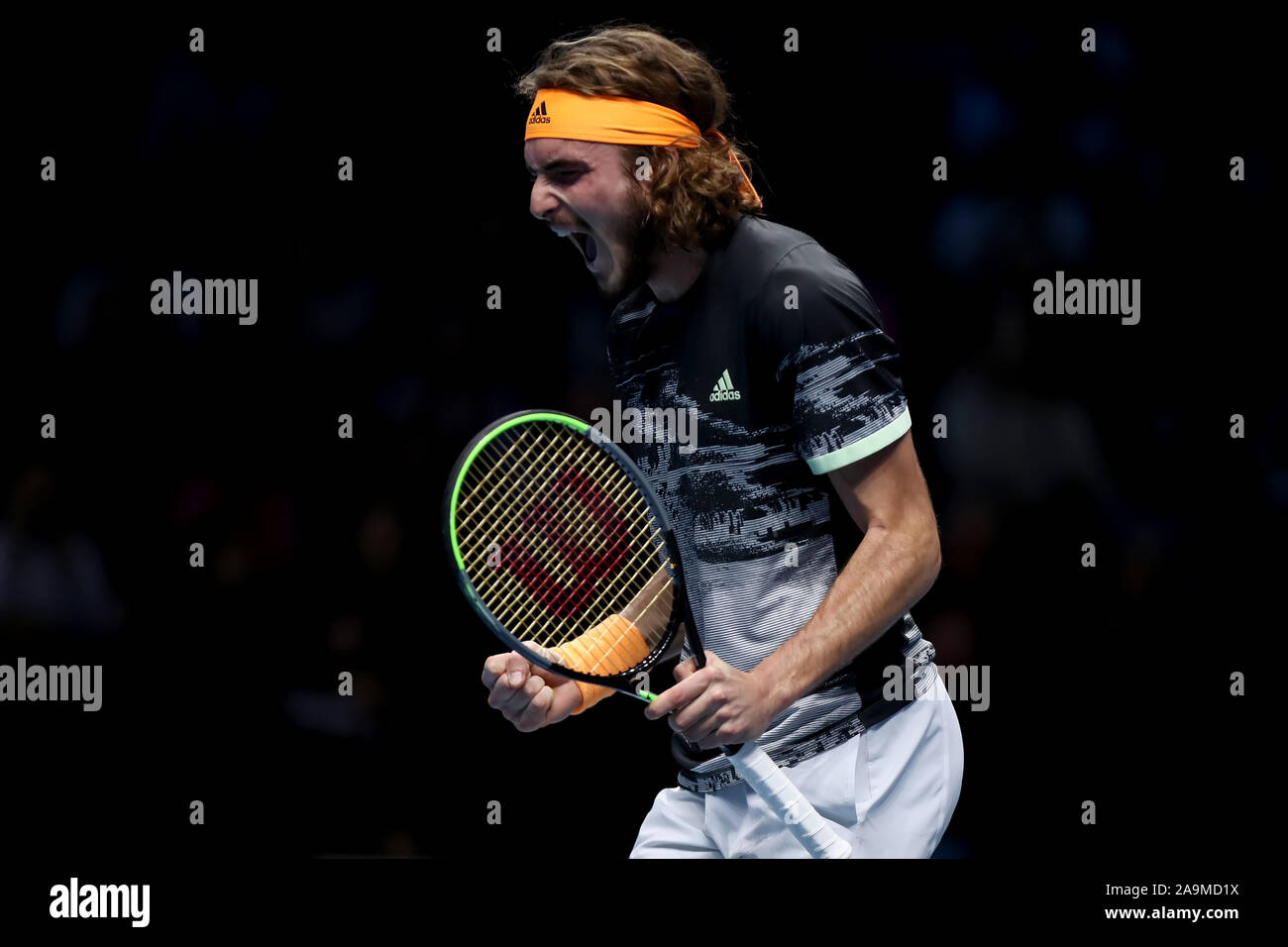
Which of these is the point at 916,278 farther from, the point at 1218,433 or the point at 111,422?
the point at 111,422

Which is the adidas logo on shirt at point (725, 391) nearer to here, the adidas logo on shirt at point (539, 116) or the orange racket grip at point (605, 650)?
the orange racket grip at point (605, 650)

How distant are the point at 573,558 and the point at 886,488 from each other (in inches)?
17.5

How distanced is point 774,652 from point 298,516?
2.03m

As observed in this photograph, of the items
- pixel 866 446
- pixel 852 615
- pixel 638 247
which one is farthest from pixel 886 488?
pixel 638 247

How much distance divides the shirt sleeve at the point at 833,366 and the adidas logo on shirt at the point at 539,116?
17.8 inches

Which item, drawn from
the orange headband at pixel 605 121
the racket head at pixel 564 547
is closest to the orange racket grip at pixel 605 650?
the racket head at pixel 564 547

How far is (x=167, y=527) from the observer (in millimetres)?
3783

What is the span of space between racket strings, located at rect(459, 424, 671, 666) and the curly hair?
362 millimetres

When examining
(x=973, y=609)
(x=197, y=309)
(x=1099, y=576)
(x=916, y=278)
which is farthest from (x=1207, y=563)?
(x=197, y=309)

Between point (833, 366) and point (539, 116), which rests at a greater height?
point (539, 116)

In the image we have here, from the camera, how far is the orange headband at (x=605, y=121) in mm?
2256

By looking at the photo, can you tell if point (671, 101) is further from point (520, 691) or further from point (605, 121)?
point (520, 691)

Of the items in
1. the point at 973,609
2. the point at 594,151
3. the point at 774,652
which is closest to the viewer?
the point at 774,652

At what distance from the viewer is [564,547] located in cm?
216
